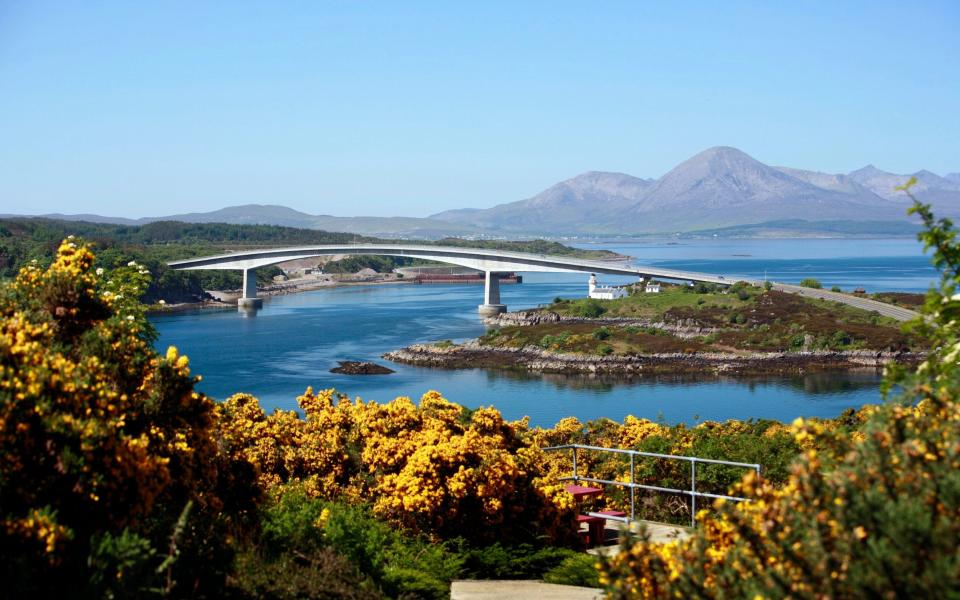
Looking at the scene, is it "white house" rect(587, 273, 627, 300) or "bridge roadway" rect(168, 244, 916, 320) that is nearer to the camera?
"bridge roadway" rect(168, 244, 916, 320)

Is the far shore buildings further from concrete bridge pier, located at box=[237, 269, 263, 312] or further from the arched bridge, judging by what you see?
concrete bridge pier, located at box=[237, 269, 263, 312]

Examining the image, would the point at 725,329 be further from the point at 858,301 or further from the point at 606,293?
the point at 606,293

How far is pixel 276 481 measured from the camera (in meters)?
9.31

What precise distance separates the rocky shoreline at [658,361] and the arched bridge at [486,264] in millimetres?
17879

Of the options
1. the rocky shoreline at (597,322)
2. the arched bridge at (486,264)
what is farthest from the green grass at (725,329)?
the arched bridge at (486,264)

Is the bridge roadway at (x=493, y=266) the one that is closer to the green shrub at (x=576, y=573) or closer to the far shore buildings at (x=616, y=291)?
the far shore buildings at (x=616, y=291)

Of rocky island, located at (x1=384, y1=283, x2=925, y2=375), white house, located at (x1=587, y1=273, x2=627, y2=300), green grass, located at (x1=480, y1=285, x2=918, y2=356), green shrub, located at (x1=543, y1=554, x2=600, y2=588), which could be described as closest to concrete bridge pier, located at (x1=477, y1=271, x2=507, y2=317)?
rocky island, located at (x1=384, y1=283, x2=925, y2=375)

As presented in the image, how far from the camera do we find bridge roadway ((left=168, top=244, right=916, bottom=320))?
6409cm

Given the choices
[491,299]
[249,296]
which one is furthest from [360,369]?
[249,296]

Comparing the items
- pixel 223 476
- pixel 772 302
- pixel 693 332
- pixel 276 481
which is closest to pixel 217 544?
pixel 223 476

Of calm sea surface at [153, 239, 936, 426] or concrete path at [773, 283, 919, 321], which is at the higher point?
concrete path at [773, 283, 919, 321]

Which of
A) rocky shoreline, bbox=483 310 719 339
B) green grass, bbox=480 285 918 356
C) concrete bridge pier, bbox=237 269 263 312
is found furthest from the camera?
concrete bridge pier, bbox=237 269 263 312

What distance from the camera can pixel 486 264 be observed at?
72438mm

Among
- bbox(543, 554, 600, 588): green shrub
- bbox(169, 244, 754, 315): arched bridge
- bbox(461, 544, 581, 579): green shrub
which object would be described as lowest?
bbox(169, 244, 754, 315): arched bridge
